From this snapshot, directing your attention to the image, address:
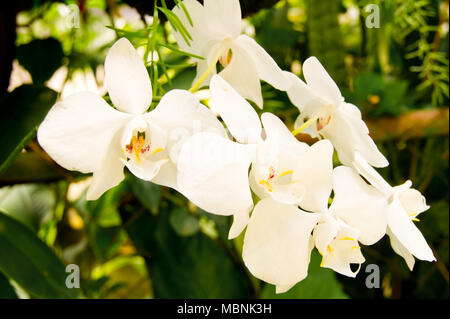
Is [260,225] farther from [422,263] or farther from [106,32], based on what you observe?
[106,32]

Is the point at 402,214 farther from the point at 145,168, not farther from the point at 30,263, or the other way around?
the point at 30,263

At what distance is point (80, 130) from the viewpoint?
0.78 ft

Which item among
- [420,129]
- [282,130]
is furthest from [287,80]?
[420,129]

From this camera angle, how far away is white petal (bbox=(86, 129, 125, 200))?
251 millimetres

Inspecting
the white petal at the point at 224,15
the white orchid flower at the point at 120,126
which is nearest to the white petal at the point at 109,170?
the white orchid flower at the point at 120,126

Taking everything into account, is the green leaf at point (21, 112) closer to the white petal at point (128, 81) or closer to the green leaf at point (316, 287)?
the white petal at point (128, 81)

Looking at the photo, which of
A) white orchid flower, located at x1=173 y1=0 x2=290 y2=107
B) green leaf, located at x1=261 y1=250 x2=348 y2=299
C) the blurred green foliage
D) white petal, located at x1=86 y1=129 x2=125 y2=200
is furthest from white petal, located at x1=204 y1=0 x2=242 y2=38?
green leaf, located at x1=261 y1=250 x2=348 y2=299

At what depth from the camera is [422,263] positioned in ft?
2.38

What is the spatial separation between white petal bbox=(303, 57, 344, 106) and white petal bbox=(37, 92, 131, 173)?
0.12 metres

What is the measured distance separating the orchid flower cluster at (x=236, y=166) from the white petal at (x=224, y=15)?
0.07 m
